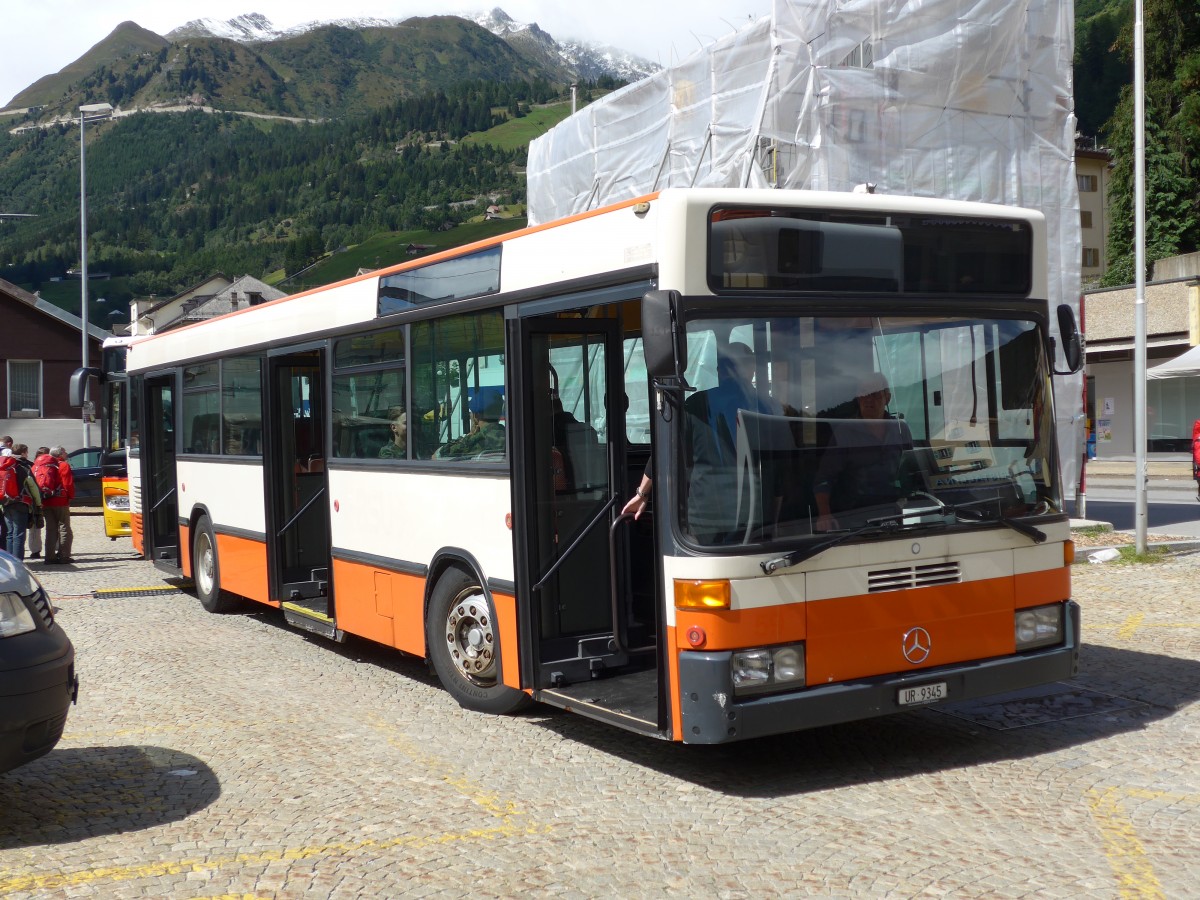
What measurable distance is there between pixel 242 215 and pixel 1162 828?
585 feet

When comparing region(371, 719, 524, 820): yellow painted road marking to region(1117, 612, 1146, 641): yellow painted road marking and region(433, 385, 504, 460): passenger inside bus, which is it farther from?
region(1117, 612, 1146, 641): yellow painted road marking

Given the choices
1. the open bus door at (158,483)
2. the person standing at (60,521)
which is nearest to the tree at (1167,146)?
the person standing at (60,521)

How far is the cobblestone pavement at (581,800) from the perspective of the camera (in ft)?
16.7

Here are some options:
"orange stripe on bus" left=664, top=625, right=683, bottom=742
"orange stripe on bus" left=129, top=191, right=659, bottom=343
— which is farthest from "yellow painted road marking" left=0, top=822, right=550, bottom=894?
"orange stripe on bus" left=129, top=191, right=659, bottom=343

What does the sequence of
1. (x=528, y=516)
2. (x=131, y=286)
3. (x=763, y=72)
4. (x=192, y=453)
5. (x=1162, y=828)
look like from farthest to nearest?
(x=131, y=286)
(x=763, y=72)
(x=192, y=453)
(x=528, y=516)
(x=1162, y=828)

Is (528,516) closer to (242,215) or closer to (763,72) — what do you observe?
(763,72)

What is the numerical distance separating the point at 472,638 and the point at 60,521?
→ 41.7 ft

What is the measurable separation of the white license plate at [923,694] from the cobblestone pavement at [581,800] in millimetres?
375

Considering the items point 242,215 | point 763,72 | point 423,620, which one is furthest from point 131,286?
point 423,620

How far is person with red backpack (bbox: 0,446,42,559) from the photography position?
1767 centimetres

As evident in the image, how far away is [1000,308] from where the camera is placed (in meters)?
6.91

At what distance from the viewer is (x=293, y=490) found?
1120 cm

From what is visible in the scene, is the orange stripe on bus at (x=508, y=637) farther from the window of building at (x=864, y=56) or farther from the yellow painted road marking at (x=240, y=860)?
the window of building at (x=864, y=56)

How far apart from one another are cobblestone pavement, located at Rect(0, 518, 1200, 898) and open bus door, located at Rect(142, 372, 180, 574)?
6.20 meters
